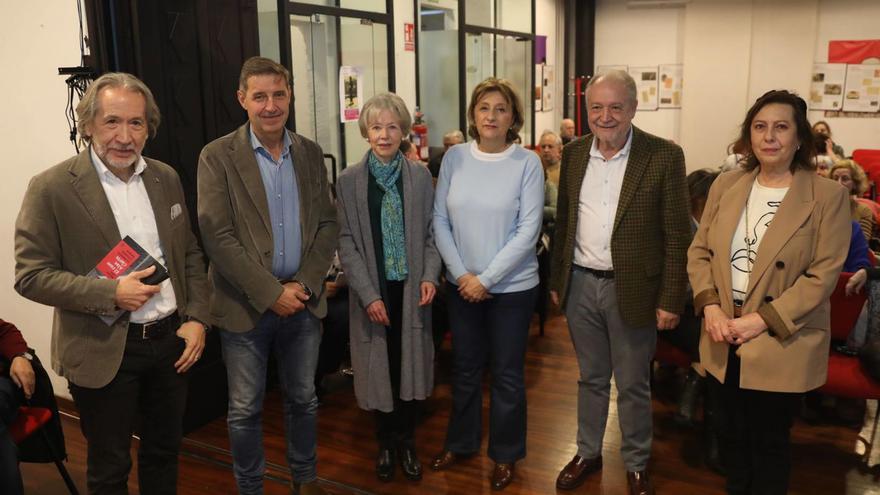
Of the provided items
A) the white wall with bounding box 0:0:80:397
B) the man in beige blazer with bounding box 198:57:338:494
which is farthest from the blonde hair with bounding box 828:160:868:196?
the white wall with bounding box 0:0:80:397

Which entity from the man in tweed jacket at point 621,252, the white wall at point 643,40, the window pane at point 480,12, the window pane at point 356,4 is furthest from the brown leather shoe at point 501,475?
the white wall at point 643,40

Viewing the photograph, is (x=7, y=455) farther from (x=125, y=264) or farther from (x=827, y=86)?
(x=827, y=86)

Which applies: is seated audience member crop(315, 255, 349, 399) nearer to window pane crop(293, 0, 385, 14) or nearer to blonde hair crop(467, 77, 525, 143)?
blonde hair crop(467, 77, 525, 143)

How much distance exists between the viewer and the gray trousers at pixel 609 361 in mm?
2717

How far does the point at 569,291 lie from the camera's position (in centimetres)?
282

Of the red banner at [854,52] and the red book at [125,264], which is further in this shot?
the red banner at [854,52]

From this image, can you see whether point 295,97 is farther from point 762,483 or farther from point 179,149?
point 762,483

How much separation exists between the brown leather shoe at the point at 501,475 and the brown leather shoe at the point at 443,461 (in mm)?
224

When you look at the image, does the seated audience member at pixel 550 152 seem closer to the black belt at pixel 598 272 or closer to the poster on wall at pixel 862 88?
the black belt at pixel 598 272

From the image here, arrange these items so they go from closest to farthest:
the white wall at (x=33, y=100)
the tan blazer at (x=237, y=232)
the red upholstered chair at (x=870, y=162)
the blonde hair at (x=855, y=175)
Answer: the tan blazer at (x=237, y=232) → the white wall at (x=33, y=100) → the blonde hair at (x=855, y=175) → the red upholstered chair at (x=870, y=162)

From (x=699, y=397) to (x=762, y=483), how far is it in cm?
119

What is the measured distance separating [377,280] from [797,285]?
4.89 feet

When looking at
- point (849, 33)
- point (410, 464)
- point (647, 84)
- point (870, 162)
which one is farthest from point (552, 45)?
point (410, 464)

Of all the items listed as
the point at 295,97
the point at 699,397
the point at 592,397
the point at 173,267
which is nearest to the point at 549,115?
the point at 295,97
